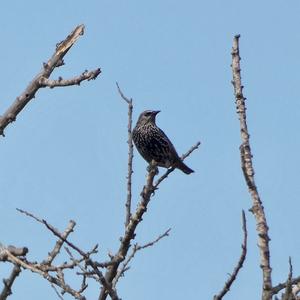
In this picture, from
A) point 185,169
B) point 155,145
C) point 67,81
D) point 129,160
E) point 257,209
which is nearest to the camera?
point 257,209

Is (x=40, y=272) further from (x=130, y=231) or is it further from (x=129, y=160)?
(x=129, y=160)

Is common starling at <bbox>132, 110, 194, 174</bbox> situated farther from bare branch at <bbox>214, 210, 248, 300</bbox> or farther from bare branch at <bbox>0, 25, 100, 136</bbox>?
bare branch at <bbox>214, 210, 248, 300</bbox>

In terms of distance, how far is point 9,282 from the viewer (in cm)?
452

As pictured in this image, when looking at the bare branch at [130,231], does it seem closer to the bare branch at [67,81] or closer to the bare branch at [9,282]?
the bare branch at [9,282]

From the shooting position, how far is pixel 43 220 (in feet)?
15.0

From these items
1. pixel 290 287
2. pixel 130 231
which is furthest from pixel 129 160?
pixel 290 287

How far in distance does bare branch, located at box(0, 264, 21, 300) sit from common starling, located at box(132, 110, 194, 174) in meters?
8.44

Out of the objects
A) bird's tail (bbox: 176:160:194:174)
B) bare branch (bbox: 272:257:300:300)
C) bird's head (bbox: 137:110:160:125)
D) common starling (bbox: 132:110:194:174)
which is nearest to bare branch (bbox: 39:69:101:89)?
bare branch (bbox: 272:257:300:300)

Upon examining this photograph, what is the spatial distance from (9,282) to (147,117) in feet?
33.3

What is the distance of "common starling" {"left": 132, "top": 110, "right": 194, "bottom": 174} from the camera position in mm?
13430

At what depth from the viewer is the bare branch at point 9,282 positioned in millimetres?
4414

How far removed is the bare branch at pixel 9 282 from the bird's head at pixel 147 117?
984 cm

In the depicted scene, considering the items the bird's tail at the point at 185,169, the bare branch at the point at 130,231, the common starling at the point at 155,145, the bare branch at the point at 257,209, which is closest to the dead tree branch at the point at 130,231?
the bare branch at the point at 130,231

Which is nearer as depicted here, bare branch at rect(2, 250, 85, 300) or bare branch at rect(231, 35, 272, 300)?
bare branch at rect(231, 35, 272, 300)
